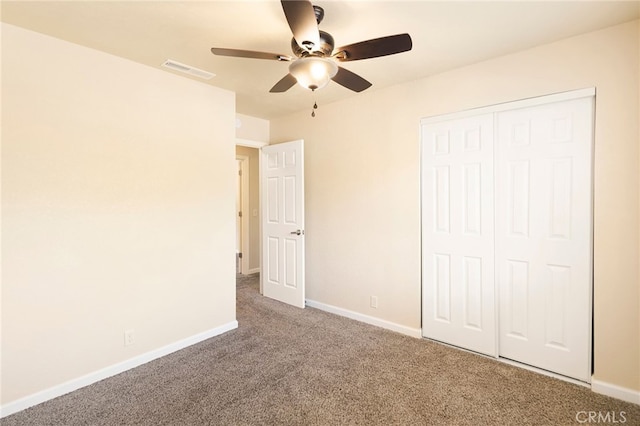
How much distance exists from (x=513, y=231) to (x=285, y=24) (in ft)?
7.59

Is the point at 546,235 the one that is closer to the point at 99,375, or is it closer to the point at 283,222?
the point at 283,222

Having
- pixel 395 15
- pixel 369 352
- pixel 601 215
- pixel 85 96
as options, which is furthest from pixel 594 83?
pixel 85 96

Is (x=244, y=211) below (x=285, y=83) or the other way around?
below

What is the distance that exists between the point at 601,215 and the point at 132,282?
3.55 m

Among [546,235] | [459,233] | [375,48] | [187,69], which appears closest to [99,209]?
[187,69]

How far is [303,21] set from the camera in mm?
1478

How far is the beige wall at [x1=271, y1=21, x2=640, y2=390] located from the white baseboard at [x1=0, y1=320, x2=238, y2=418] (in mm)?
1507

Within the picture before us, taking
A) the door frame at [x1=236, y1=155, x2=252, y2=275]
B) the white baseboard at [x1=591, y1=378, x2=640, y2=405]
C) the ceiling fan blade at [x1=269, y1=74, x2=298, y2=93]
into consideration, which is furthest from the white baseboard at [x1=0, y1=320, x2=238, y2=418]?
the white baseboard at [x1=591, y1=378, x2=640, y2=405]

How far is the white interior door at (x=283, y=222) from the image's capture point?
391 cm

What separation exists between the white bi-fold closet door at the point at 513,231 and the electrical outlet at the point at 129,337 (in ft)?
8.48

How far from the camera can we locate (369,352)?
9.17 ft

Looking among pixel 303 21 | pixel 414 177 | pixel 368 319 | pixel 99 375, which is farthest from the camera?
pixel 368 319

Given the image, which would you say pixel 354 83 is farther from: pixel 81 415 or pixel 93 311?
pixel 81 415

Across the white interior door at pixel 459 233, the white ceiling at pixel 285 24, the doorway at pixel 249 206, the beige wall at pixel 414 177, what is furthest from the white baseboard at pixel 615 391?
the doorway at pixel 249 206
